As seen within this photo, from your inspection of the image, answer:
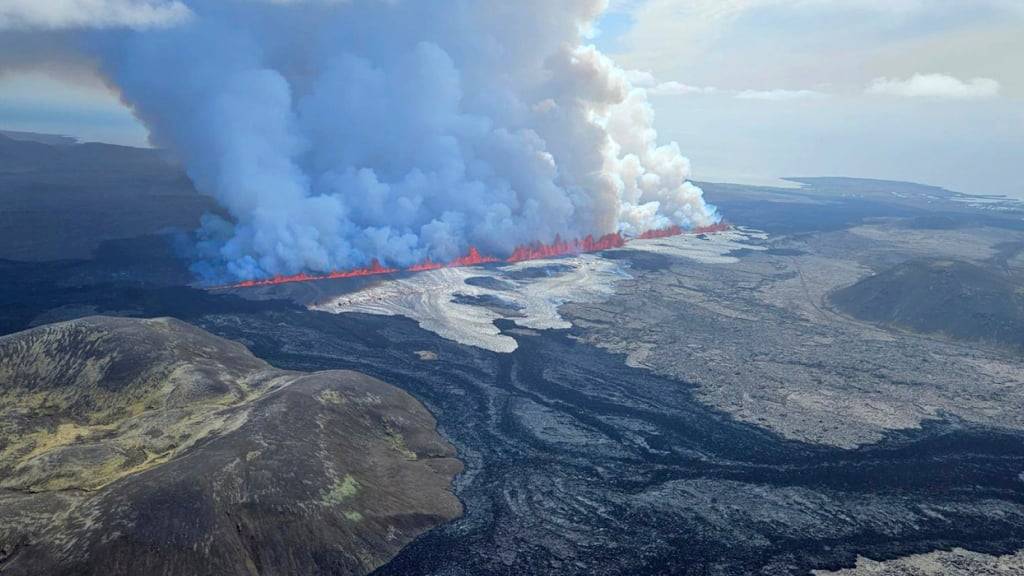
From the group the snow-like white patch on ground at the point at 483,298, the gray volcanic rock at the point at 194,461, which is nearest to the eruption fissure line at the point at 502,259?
the snow-like white patch on ground at the point at 483,298

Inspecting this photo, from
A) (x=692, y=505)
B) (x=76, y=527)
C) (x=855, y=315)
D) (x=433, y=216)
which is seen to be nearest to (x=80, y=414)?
(x=76, y=527)

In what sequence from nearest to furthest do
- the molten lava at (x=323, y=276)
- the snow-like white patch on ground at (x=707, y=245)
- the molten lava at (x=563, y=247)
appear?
the molten lava at (x=323, y=276)
the molten lava at (x=563, y=247)
the snow-like white patch on ground at (x=707, y=245)

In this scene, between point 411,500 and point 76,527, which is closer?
point 76,527

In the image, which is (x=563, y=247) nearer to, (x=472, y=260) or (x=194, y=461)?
(x=472, y=260)

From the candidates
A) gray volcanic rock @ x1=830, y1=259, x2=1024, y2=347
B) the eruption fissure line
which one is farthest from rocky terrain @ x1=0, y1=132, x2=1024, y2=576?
the eruption fissure line

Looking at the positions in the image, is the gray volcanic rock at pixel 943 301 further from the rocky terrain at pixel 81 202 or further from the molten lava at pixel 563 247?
the rocky terrain at pixel 81 202

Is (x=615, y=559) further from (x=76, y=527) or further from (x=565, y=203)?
(x=565, y=203)
